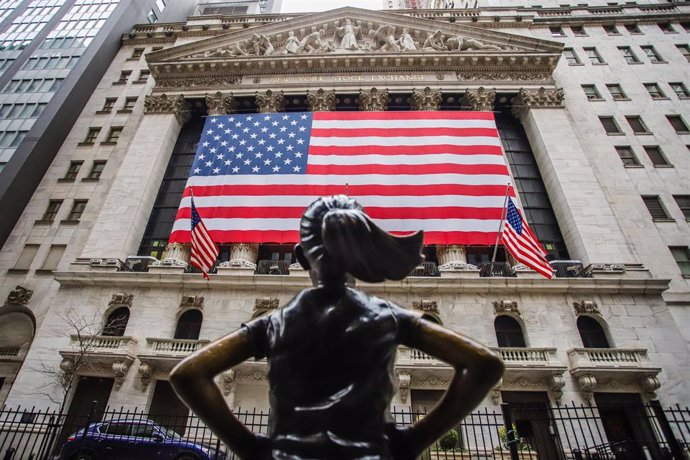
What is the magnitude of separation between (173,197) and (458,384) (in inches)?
953

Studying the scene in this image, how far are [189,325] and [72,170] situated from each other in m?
15.1

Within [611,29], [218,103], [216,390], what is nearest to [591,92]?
[611,29]

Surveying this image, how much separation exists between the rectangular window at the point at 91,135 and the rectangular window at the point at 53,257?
8178 mm

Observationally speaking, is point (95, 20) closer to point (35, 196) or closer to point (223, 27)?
point (223, 27)

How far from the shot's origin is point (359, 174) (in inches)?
721

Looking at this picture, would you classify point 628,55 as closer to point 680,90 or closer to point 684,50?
point 684,50

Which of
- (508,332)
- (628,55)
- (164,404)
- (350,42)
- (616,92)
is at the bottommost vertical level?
(164,404)

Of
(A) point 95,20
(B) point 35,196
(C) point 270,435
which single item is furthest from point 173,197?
(C) point 270,435

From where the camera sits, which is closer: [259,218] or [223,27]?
[259,218]

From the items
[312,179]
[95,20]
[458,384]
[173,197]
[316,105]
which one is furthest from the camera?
[95,20]

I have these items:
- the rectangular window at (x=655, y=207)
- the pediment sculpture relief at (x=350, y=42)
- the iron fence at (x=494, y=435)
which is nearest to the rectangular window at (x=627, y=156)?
the rectangular window at (x=655, y=207)

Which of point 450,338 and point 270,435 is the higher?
point 450,338

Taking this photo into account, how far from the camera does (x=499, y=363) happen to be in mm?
1546

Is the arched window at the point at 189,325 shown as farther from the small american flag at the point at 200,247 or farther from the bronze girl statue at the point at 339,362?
the bronze girl statue at the point at 339,362
